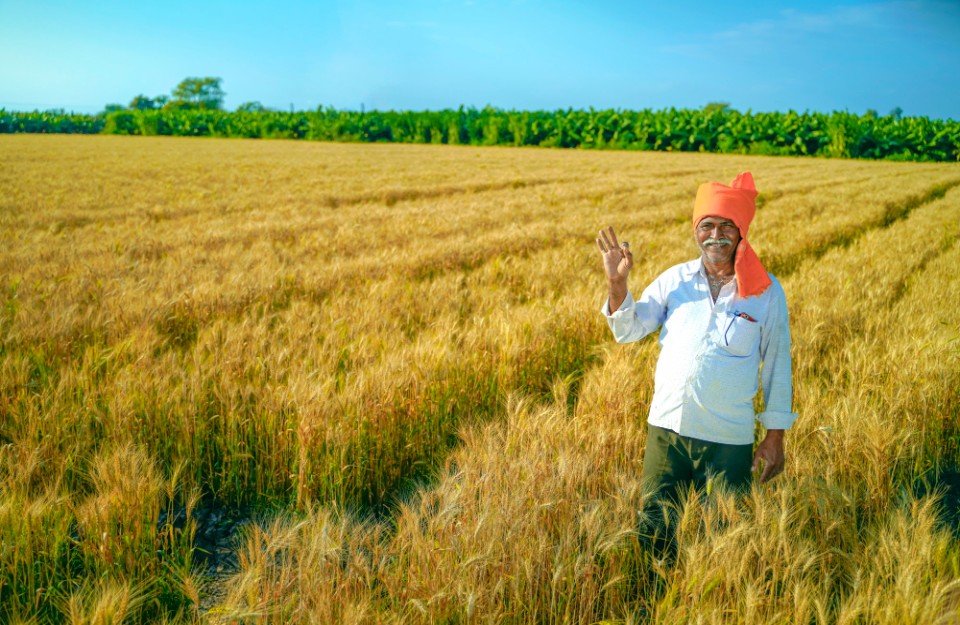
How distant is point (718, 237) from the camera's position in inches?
78.6

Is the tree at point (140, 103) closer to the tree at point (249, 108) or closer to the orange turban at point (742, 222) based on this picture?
the tree at point (249, 108)

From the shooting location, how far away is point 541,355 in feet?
11.7

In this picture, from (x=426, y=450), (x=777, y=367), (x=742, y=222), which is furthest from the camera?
(x=426, y=450)

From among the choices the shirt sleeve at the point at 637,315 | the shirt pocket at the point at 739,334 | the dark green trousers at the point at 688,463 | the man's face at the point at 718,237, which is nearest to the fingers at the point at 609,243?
the shirt sleeve at the point at 637,315

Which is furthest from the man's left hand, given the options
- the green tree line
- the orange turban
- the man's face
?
the green tree line

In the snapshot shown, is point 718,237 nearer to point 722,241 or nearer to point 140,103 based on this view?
point 722,241

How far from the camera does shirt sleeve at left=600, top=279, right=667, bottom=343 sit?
6.89 feet

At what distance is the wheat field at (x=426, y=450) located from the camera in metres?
1.56

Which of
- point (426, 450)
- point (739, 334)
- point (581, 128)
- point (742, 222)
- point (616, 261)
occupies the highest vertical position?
point (581, 128)

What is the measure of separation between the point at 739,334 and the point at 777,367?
205 mm

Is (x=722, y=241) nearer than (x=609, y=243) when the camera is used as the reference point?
Yes

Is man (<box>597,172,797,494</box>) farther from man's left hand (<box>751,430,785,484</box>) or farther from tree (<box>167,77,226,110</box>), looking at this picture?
tree (<box>167,77,226,110</box>)

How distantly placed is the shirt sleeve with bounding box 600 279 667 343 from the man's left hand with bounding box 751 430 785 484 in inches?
20.9

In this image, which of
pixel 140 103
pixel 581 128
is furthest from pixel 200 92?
pixel 581 128
